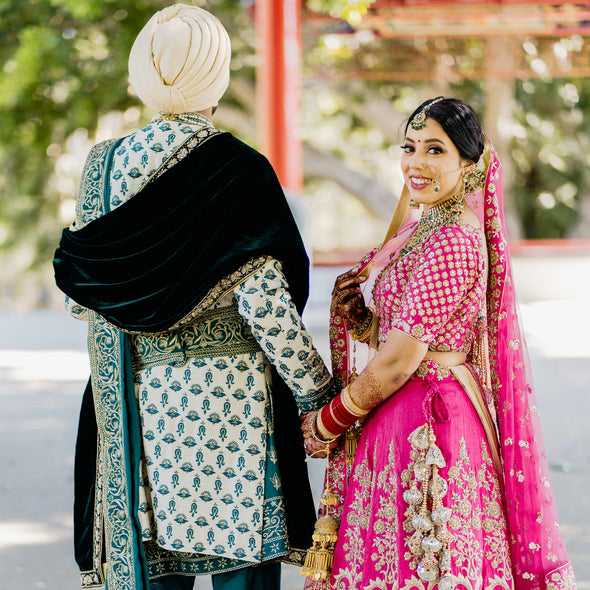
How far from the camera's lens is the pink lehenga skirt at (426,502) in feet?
6.73

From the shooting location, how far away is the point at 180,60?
2125 millimetres

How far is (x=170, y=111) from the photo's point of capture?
2195mm

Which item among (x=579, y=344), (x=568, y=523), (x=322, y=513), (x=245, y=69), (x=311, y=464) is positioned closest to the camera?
(x=322, y=513)

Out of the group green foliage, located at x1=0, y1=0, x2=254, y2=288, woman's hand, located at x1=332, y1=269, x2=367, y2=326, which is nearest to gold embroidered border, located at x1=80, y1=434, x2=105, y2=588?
woman's hand, located at x1=332, y1=269, x2=367, y2=326

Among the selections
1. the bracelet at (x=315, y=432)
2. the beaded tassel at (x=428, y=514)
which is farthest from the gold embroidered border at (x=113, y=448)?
the beaded tassel at (x=428, y=514)

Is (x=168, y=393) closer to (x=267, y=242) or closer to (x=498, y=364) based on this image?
(x=267, y=242)

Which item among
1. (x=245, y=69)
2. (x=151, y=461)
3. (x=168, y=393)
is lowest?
(x=151, y=461)

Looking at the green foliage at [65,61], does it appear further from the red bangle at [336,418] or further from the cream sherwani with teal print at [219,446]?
the red bangle at [336,418]

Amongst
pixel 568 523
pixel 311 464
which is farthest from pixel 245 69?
pixel 568 523

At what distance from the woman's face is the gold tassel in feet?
2.77

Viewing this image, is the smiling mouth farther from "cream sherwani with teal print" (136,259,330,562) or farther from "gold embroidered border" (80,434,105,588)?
"gold embroidered border" (80,434,105,588)

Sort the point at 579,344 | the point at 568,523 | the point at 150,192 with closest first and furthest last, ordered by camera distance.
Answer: the point at 150,192 < the point at 568,523 < the point at 579,344

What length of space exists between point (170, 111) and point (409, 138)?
1.92ft

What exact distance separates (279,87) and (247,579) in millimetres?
5203
